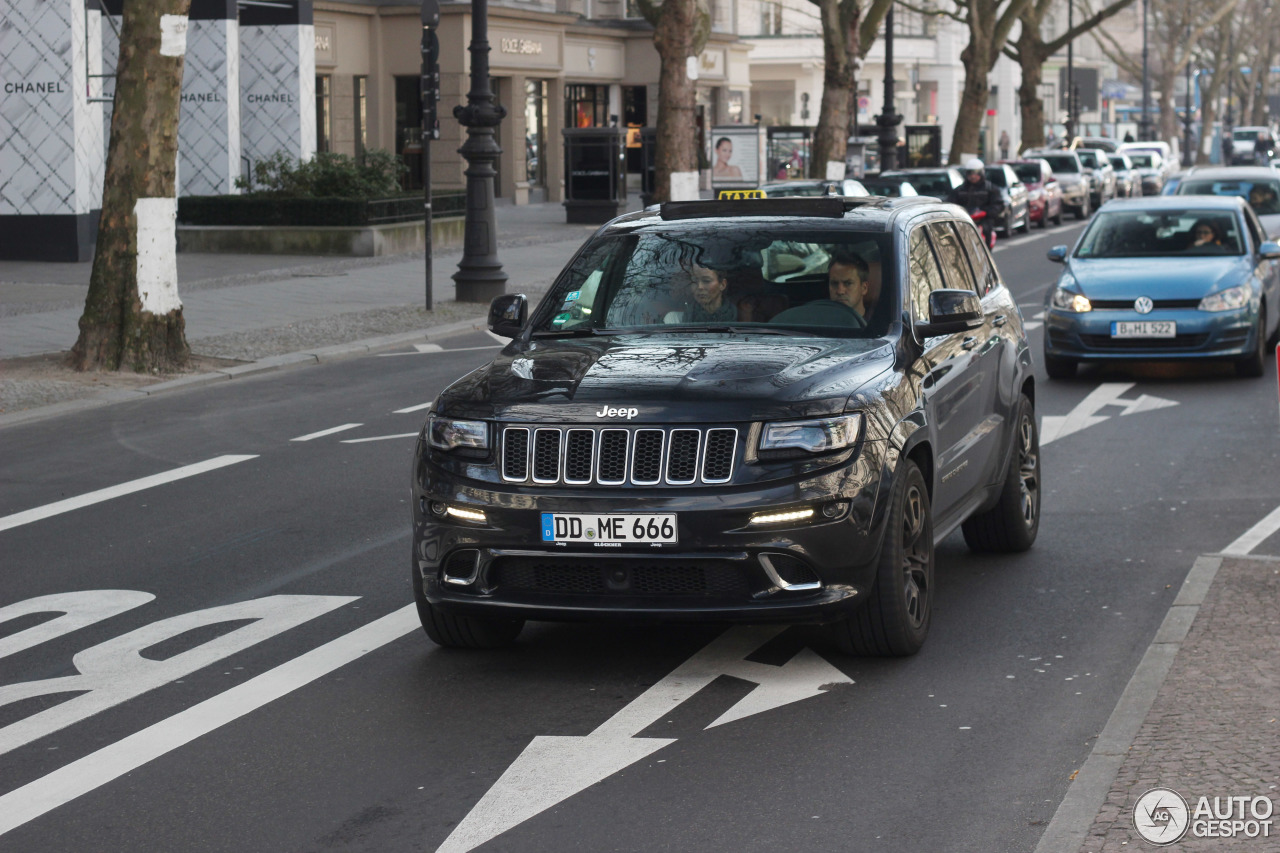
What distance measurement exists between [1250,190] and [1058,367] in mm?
8963

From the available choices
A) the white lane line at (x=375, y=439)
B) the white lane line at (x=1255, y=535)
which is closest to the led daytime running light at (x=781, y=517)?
the white lane line at (x=1255, y=535)

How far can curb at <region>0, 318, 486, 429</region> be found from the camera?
14469 mm

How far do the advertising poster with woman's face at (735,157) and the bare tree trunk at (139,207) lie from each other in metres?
23.9

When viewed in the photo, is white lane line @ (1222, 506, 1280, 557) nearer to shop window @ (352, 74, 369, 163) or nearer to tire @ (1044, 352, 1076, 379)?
Answer: tire @ (1044, 352, 1076, 379)

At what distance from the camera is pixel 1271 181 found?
23375 mm

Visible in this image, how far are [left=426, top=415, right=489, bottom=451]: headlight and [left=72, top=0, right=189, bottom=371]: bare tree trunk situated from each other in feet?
34.5

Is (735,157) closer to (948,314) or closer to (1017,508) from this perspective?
(1017,508)

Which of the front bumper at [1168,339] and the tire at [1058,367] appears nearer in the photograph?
the front bumper at [1168,339]

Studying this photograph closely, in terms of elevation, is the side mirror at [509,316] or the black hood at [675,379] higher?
the side mirror at [509,316]

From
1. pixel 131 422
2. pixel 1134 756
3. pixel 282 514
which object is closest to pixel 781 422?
pixel 1134 756

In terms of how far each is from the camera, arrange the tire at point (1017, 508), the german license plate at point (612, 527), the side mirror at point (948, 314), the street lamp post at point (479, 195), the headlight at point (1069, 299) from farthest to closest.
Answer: the street lamp post at point (479, 195) → the headlight at point (1069, 299) → the tire at point (1017, 508) → the side mirror at point (948, 314) → the german license plate at point (612, 527)

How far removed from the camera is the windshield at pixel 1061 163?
4884 centimetres

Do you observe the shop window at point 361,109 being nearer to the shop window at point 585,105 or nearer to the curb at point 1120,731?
the shop window at point 585,105

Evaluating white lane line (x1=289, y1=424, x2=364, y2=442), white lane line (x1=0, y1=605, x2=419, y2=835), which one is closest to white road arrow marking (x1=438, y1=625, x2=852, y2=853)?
white lane line (x1=0, y1=605, x2=419, y2=835)
